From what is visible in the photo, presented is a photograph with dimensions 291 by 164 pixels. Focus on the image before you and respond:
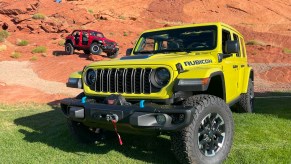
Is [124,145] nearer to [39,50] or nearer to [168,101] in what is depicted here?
[168,101]

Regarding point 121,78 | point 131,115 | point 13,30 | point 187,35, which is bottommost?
point 131,115

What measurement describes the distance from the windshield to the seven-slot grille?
128cm

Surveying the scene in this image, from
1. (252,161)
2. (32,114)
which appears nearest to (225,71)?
(252,161)

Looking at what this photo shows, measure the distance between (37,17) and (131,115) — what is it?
105 feet

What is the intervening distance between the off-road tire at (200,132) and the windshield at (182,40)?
1.29 meters

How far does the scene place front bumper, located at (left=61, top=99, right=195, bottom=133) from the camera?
328 cm

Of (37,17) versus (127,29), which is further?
(127,29)

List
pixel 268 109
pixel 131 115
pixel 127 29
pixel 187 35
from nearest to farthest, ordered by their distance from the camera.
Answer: pixel 131 115 < pixel 187 35 < pixel 268 109 < pixel 127 29

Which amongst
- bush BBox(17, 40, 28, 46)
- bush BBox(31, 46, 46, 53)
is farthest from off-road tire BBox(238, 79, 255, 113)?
bush BBox(17, 40, 28, 46)

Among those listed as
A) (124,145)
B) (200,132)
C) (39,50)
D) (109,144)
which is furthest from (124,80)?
(39,50)

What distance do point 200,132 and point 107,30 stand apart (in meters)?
33.2

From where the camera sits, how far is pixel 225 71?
4578 mm

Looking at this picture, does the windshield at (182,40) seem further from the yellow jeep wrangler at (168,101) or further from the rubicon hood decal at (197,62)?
the rubicon hood decal at (197,62)

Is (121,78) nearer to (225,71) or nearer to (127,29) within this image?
(225,71)
